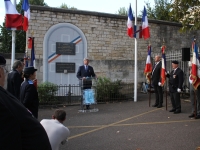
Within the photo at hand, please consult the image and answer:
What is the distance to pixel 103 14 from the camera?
690 inches

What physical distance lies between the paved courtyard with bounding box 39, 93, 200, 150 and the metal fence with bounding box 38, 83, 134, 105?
1688mm

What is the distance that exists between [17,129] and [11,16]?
31.1 ft

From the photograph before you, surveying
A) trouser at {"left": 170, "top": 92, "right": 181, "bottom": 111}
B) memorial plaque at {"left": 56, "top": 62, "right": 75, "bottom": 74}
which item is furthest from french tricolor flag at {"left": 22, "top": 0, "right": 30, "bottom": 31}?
trouser at {"left": 170, "top": 92, "right": 181, "bottom": 111}

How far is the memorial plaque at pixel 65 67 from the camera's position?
16125 mm

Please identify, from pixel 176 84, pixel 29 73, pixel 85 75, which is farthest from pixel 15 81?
pixel 176 84

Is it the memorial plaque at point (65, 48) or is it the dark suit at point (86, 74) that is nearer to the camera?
the dark suit at point (86, 74)

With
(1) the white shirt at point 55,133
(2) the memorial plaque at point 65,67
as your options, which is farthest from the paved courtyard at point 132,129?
(2) the memorial plaque at point 65,67

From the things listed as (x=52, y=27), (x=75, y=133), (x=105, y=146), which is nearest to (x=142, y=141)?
(x=105, y=146)

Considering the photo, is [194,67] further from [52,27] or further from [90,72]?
[52,27]

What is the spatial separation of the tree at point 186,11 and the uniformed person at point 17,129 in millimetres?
11247

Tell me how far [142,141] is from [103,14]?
40.3ft

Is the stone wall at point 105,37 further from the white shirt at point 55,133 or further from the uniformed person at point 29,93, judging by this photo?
the white shirt at point 55,133

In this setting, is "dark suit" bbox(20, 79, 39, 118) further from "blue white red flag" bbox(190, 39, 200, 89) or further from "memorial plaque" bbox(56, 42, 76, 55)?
"memorial plaque" bbox(56, 42, 76, 55)

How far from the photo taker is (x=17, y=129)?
70.6 inches
